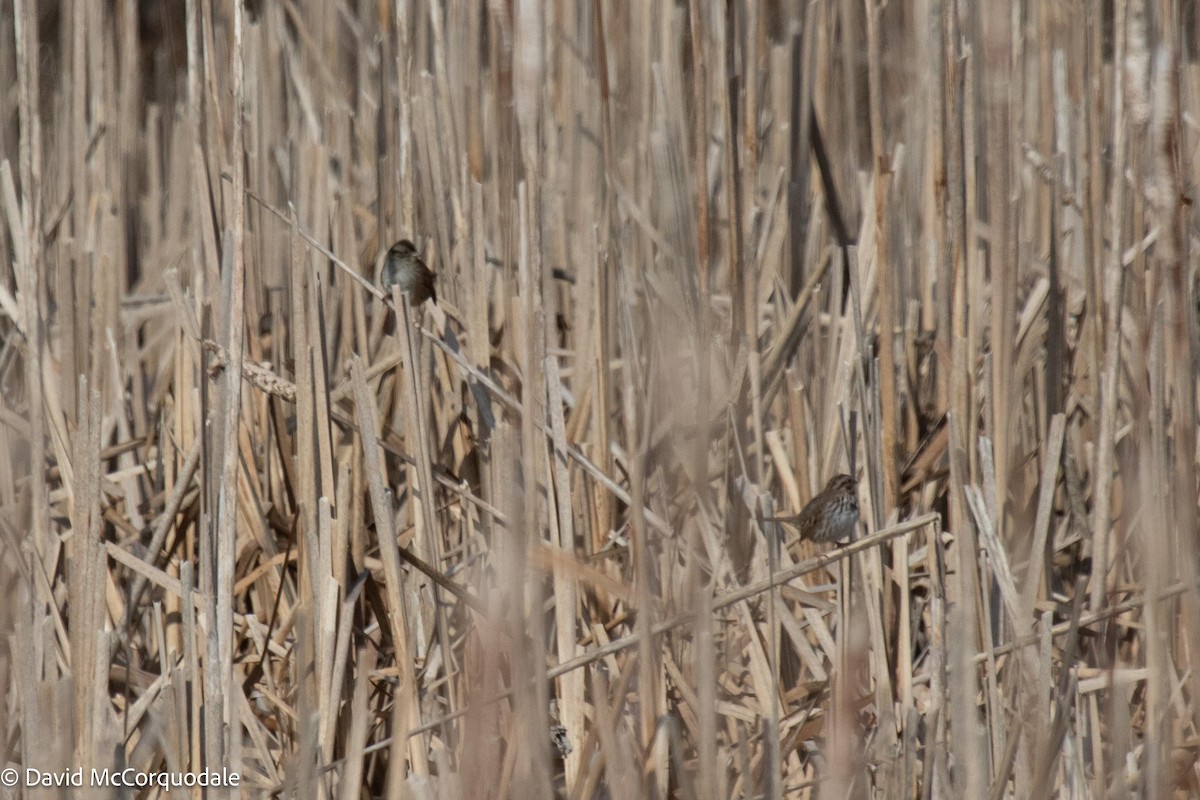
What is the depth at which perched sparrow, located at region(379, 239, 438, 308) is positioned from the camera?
8.29 feet

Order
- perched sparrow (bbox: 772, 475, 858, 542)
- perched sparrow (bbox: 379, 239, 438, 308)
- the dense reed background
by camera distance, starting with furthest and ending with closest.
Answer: perched sparrow (bbox: 379, 239, 438, 308) → perched sparrow (bbox: 772, 475, 858, 542) → the dense reed background

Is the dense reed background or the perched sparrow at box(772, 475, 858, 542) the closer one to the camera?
the dense reed background

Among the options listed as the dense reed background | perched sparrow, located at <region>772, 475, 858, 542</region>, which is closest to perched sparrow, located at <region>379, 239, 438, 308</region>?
the dense reed background

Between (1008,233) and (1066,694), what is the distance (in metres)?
0.71

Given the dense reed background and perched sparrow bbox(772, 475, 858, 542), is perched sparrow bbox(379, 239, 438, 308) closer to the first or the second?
the dense reed background

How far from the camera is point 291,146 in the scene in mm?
2971

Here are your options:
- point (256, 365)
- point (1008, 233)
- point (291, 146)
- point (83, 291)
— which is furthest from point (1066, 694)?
point (291, 146)

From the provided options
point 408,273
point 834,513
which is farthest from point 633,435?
point 408,273

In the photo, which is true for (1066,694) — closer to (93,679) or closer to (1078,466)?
(1078,466)

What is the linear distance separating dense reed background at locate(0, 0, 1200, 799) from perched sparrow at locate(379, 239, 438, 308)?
5 cm

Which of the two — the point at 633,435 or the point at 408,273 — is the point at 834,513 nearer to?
the point at 633,435

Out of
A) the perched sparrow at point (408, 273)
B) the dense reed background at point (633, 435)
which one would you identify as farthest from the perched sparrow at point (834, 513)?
the perched sparrow at point (408, 273)

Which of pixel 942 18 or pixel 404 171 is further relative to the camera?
pixel 404 171

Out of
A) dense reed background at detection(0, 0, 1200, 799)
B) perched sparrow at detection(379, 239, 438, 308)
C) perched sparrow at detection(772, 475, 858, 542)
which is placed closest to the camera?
dense reed background at detection(0, 0, 1200, 799)
